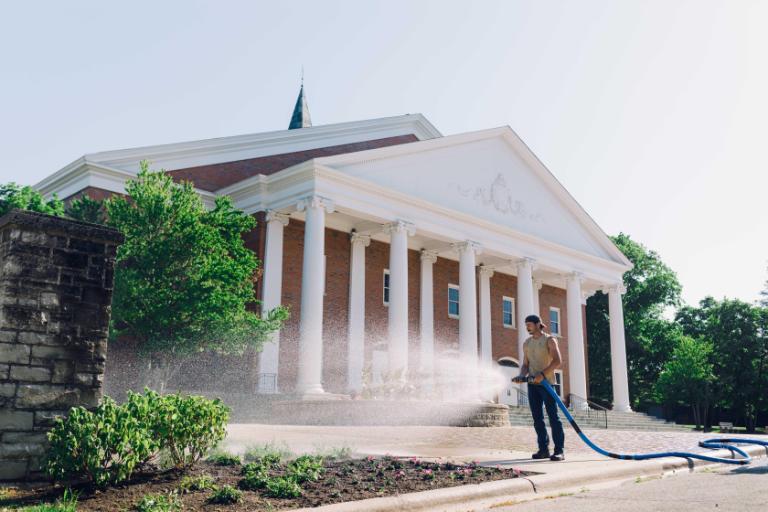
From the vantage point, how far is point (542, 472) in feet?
27.4

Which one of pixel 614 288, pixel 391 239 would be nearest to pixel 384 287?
pixel 391 239

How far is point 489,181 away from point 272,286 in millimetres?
11804

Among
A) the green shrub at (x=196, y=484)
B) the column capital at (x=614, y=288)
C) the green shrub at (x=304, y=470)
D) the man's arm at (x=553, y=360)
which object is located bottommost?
the green shrub at (x=196, y=484)

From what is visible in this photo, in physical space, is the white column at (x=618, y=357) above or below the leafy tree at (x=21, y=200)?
below

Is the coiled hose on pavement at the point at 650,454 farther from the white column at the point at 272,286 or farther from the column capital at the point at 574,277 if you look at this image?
the column capital at the point at 574,277

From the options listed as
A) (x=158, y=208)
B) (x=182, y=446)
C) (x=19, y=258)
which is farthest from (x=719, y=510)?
(x=158, y=208)

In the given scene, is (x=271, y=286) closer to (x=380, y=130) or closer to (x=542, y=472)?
(x=380, y=130)

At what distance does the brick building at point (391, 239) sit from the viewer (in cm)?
2567

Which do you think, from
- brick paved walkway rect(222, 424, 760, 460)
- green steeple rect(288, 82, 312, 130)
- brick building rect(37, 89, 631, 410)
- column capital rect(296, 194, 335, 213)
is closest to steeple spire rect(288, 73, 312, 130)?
green steeple rect(288, 82, 312, 130)

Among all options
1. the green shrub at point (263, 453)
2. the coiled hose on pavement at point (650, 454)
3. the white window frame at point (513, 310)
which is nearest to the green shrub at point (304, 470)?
the green shrub at point (263, 453)

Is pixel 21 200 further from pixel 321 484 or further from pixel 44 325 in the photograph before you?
pixel 321 484

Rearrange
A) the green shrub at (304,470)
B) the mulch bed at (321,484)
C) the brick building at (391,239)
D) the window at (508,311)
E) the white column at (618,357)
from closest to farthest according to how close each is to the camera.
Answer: the mulch bed at (321,484) < the green shrub at (304,470) < the brick building at (391,239) < the white column at (618,357) < the window at (508,311)

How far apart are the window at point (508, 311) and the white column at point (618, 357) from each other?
17.8ft

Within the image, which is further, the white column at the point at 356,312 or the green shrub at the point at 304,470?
the white column at the point at 356,312
